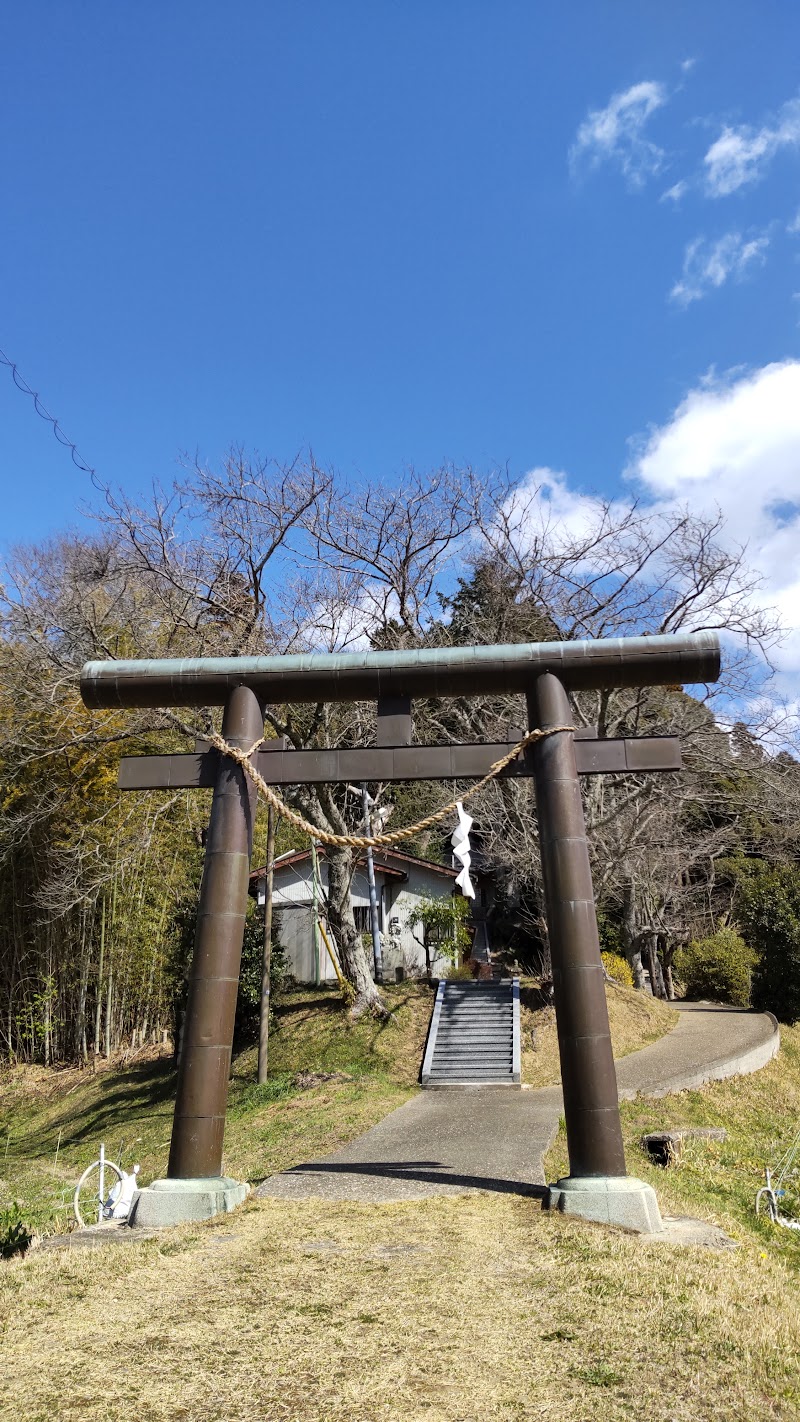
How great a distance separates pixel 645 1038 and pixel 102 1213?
11.3 meters

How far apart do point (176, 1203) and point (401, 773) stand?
132 inches

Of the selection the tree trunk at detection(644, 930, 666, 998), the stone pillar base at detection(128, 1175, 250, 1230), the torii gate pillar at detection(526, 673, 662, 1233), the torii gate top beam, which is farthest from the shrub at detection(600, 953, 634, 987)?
the stone pillar base at detection(128, 1175, 250, 1230)

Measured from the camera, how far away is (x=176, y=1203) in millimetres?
5742

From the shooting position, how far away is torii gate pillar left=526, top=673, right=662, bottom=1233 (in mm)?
5546

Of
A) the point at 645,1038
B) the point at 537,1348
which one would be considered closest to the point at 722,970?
the point at 645,1038

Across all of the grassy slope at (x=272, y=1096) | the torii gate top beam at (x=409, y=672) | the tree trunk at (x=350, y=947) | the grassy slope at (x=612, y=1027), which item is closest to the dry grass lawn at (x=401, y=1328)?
the torii gate top beam at (x=409, y=672)

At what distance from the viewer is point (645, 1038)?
15.8m

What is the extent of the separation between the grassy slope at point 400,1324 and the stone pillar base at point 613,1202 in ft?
0.71

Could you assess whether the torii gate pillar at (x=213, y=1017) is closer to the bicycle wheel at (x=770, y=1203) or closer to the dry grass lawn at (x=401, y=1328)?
the dry grass lawn at (x=401, y=1328)

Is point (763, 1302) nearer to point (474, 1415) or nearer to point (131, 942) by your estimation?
point (474, 1415)

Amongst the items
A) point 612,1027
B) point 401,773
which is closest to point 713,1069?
point 612,1027

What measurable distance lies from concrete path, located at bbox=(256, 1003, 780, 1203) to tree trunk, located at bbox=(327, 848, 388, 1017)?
3351mm

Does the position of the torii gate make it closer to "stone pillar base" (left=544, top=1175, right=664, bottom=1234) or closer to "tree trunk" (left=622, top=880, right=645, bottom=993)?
"stone pillar base" (left=544, top=1175, right=664, bottom=1234)

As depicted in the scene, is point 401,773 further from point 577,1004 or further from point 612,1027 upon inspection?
point 612,1027
